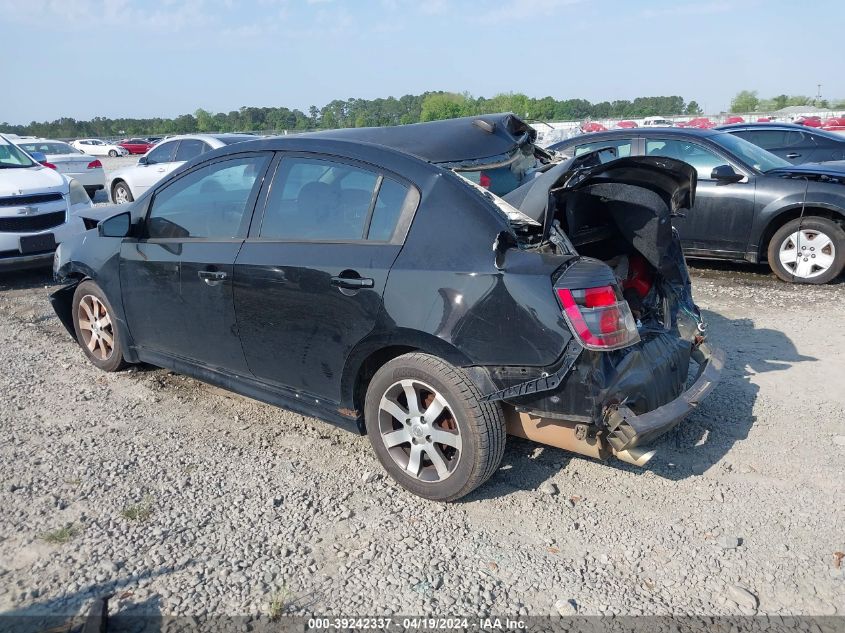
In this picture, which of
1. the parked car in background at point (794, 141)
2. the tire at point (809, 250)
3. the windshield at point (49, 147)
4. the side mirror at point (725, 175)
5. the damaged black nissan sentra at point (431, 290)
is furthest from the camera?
the windshield at point (49, 147)

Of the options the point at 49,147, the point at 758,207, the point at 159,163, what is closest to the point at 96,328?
the point at 758,207

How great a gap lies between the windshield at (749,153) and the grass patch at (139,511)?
7.14m

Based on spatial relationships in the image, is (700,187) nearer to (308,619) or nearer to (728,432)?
(728,432)

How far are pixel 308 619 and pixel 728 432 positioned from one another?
2750 millimetres

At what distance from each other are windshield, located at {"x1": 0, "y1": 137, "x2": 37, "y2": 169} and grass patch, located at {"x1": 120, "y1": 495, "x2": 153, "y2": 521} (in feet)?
22.5

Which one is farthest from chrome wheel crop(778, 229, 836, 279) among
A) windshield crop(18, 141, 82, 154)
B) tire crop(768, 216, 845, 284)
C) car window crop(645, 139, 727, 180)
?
windshield crop(18, 141, 82, 154)

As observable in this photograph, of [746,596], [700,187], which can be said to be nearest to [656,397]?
[746,596]

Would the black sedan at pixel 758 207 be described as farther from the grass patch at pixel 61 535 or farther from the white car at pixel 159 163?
the white car at pixel 159 163

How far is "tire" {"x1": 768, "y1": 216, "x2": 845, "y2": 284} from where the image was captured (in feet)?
24.3

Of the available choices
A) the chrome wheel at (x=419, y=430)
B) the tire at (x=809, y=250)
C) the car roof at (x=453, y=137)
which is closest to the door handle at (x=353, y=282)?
the chrome wheel at (x=419, y=430)

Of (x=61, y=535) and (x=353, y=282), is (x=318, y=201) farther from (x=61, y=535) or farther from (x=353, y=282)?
(x=61, y=535)

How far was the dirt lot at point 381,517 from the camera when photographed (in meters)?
2.83

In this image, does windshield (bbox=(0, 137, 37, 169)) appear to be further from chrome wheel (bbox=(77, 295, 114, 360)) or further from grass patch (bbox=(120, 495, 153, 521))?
grass patch (bbox=(120, 495, 153, 521))

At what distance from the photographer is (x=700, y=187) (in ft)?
25.9
